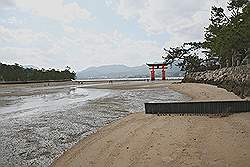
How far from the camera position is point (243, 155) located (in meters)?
5.62

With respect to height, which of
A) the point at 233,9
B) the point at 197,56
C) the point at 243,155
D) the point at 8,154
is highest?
the point at 233,9

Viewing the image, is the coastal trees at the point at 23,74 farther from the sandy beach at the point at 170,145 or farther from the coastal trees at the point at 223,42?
the sandy beach at the point at 170,145

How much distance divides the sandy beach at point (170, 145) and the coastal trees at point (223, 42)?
17.1 metres

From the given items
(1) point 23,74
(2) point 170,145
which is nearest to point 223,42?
(2) point 170,145

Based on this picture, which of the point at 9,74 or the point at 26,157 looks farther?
the point at 9,74

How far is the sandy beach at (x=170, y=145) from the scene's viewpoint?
5.70 metres

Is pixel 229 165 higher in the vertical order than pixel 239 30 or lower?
lower

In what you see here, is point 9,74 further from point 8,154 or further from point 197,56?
point 8,154

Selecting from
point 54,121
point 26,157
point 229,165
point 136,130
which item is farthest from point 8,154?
point 229,165

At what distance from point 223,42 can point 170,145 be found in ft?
74.7

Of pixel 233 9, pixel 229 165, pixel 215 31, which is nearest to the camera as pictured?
pixel 229 165

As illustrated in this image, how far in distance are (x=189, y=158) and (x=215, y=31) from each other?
3058 centimetres

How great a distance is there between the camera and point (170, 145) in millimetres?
6688

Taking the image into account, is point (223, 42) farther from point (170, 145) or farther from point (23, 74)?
point (23, 74)
